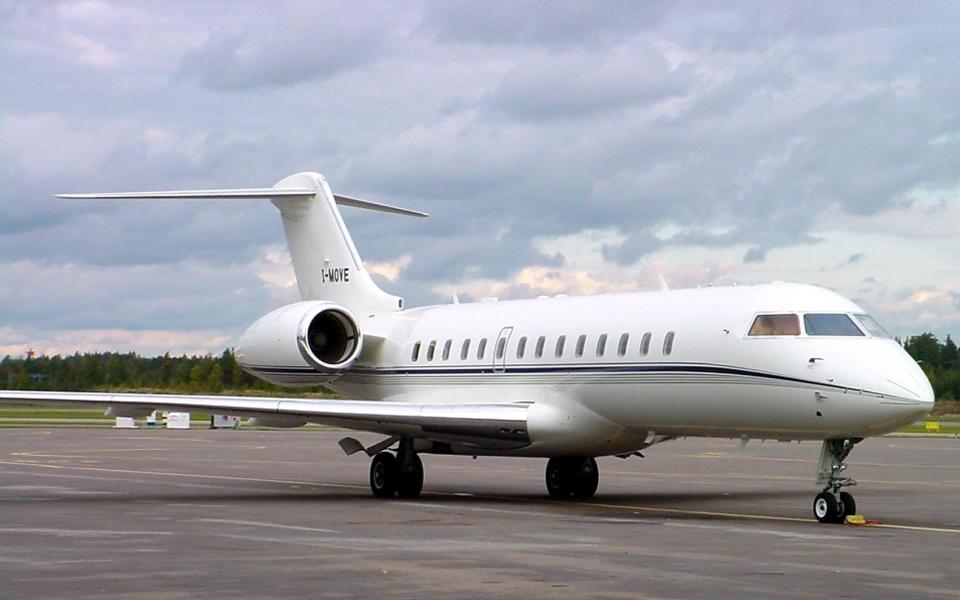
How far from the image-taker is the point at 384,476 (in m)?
23.3

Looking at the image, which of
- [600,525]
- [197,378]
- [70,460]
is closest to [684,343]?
Answer: [600,525]

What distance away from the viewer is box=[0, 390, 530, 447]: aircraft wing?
71.0 feet

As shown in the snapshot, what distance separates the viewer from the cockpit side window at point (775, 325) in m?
18.8

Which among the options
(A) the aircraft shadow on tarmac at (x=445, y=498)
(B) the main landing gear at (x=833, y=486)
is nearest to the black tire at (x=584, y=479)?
(A) the aircraft shadow on tarmac at (x=445, y=498)

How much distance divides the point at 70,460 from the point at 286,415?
1464 centimetres

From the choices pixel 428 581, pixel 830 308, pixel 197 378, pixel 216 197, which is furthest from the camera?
pixel 197 378

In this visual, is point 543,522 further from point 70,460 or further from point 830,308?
point 70,460

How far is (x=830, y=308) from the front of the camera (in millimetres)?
18891

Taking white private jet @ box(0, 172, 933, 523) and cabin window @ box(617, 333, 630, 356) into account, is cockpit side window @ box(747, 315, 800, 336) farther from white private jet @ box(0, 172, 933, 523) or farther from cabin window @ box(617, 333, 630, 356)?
cabin window @ box(617, 333, 630, 356)

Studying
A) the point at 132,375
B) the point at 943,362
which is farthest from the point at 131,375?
the point at 943,362

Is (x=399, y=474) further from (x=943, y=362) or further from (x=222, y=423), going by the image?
(x=943, y=362)

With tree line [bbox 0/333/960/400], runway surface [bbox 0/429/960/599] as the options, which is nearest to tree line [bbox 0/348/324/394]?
tree line [bbox 0/333/960/400]

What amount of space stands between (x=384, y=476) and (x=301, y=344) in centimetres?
281

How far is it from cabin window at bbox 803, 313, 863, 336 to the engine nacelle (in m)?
9.19
